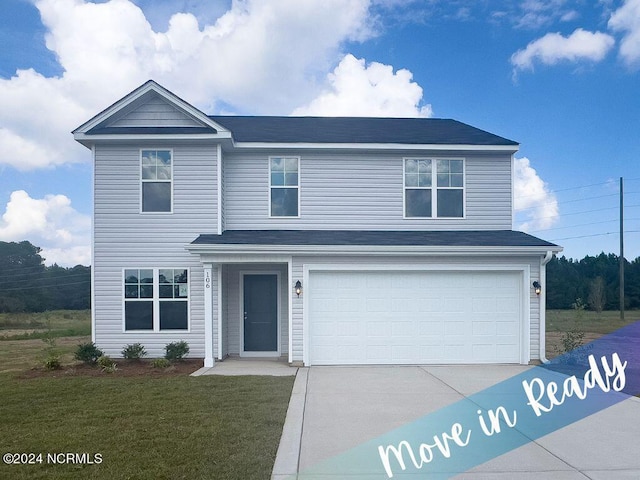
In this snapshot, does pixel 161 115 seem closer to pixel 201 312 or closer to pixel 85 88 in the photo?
pixel 85 88

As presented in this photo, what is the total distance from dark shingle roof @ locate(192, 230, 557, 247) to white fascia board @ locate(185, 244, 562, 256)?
0.39ft

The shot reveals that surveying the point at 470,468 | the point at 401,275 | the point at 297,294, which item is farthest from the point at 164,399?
the point at 401,275

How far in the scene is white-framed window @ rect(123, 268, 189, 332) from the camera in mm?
12086

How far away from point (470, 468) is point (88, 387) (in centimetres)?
718

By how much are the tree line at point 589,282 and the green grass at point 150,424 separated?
112ft

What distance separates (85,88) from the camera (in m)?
14.9

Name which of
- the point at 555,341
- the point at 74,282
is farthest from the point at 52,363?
the point at 74,282

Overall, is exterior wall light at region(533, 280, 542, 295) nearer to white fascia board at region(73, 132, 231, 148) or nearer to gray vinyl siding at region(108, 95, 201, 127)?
white fascia board at region(73, 132, 231, 148)

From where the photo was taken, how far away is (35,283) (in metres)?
41.0

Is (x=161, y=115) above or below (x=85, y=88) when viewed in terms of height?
below

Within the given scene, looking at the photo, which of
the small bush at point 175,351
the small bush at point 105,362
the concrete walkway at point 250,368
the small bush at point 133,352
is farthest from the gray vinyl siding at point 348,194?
the small bush at point 105,362

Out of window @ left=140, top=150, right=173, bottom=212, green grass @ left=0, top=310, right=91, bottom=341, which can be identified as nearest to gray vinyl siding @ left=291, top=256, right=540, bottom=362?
window @ left=140, top=150, right=173, bottom=212

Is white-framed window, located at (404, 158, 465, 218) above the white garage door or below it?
above
